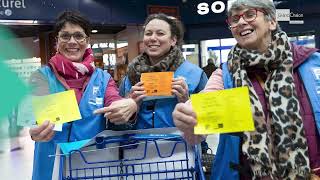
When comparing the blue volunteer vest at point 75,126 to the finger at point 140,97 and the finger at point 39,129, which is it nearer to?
the finger at point 140,97

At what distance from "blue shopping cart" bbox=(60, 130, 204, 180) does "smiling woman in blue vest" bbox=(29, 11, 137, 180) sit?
0.58 ft

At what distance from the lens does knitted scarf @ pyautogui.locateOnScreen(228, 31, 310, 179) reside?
153 centimetres

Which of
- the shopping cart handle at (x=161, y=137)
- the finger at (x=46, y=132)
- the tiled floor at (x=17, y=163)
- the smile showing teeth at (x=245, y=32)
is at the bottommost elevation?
the tiled floor at (x=17, y=163)

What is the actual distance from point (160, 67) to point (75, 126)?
531 millimetres

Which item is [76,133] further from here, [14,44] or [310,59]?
[310,59]

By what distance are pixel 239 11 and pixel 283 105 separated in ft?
1.30

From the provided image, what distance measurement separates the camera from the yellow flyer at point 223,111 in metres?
1.40

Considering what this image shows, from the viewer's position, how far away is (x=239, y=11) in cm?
163

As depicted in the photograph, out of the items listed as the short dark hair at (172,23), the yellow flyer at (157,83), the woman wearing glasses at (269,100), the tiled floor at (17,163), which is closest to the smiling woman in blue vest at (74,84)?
the yellow flyer at (157,83)

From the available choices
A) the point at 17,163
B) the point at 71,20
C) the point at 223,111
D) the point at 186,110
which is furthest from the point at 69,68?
the point at 17,163

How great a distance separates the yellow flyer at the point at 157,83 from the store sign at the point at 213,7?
26.5 ft

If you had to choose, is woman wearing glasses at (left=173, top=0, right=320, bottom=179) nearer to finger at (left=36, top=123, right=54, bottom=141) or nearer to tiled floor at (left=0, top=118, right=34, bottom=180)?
finger at (left=36, top=123, right=54, bottom=141)

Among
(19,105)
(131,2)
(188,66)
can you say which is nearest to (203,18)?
(131,2)

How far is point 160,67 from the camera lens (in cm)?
219
